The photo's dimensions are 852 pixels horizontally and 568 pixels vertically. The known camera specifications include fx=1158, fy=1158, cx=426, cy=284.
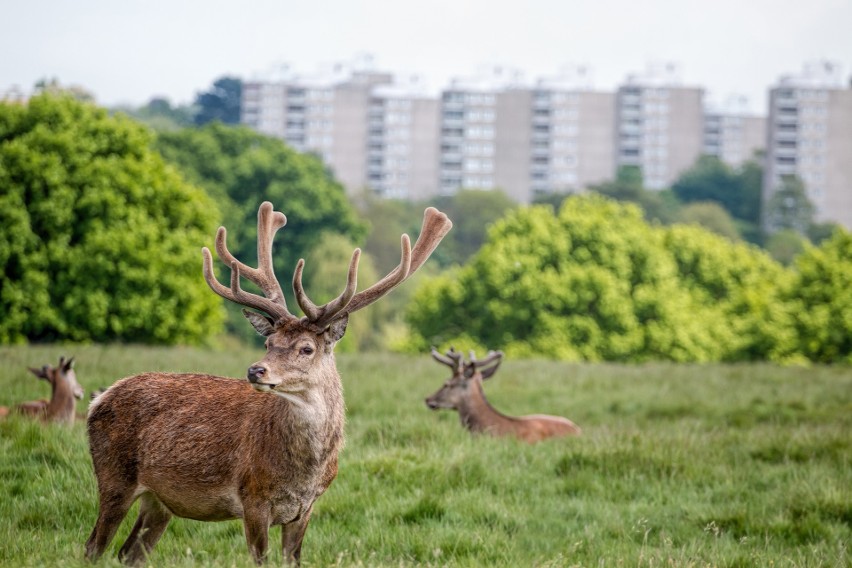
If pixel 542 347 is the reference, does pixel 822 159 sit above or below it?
above

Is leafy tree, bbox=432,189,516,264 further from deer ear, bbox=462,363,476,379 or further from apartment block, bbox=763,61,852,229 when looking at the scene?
deer ear, bbox=462,363,476,379

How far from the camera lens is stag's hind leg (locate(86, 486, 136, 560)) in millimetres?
5781

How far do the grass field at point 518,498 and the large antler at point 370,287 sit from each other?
120cm

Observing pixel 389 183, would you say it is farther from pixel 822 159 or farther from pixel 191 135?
pixel 191 135

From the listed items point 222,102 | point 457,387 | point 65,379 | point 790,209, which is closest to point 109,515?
point 65,379

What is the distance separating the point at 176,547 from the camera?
638 centimetres

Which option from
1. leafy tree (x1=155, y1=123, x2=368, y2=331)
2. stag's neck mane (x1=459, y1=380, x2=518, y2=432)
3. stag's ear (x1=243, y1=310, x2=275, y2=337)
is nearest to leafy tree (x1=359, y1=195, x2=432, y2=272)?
leafy tree (x1=155, y1=123, x2=368, y2=331)

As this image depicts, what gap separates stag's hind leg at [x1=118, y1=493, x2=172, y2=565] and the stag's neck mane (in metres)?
5.31

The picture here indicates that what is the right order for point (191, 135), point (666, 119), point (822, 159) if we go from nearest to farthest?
1. point (191, 135)
2. point (822, 159)
3. point (666, 119)

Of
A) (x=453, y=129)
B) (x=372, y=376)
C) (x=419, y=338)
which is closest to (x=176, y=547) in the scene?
(x=372, y=376)

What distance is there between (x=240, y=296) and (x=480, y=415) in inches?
224

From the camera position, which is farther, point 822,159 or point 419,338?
point 822,159

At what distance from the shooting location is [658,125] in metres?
136

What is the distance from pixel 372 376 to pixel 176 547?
10.4 metres
